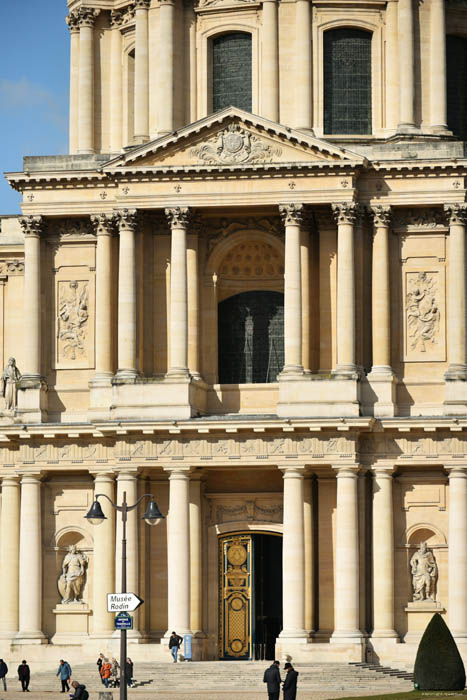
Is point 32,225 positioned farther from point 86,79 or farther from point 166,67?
point 86,79

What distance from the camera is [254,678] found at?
6125cm

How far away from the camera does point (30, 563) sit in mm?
66812

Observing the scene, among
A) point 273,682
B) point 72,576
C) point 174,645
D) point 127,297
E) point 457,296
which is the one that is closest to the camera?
point 273,682

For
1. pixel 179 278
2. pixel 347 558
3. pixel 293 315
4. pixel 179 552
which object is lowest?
pixel 347 558

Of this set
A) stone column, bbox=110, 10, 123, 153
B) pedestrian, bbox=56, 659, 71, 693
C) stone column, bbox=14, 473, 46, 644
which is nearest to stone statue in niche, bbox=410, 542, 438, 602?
pedestrian, bbox=56, 659, 71, 693

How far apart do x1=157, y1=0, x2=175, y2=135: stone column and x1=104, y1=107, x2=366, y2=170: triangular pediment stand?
433cm

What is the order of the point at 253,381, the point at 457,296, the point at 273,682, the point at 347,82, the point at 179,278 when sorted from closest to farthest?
1. the point at 273,682
2. the point at 457,296
3. the point at 179,278
4. the point at 253,381
5. the point at 347,82

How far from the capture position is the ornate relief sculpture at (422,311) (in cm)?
6694

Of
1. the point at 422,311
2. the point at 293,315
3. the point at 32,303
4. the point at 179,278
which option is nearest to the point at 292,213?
the point at 293,315

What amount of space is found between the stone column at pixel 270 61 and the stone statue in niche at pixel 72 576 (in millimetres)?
17304

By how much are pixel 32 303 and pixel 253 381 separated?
8292 millimetres

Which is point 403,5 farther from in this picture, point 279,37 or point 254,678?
point 254,678

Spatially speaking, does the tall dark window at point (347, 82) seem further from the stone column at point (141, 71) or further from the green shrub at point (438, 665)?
the green shrub at point (438, 665)

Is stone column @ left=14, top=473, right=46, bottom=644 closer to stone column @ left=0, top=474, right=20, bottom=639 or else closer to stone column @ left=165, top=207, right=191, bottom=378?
stone column @ left=0, top=474, right=20, bottom=639
